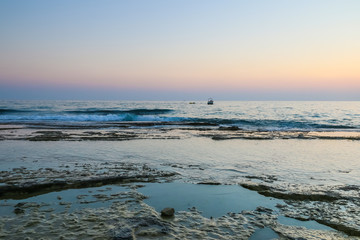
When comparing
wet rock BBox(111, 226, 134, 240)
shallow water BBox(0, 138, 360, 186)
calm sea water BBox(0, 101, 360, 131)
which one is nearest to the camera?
wet rock BBox(111, 226, 134, 240)

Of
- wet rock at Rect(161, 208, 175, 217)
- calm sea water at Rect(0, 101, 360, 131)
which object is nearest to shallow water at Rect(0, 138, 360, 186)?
wet rock at Rect(161, 208, 175, 217)

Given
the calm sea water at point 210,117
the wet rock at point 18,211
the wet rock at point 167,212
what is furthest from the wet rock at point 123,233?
the calm sea water at point 210,117

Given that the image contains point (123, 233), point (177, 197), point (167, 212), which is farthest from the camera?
point (177, 197)

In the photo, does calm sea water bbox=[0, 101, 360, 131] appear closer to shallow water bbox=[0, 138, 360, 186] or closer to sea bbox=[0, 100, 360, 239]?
shallow water bbox=[0, 138, 360, 186]

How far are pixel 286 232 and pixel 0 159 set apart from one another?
28.9 feet

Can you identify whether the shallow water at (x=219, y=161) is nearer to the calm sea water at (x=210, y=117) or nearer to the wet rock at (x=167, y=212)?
the wet rock at (x=167, y=212)

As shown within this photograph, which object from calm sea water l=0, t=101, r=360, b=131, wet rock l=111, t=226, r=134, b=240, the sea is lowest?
calm sea water l=0, t=101, r=360, b=131

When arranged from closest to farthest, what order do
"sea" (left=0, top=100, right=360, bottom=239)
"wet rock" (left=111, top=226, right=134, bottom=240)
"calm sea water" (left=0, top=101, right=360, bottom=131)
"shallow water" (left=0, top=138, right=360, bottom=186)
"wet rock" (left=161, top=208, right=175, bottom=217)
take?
"wet rock" (left=111, top=226, right=134, bottom=240), "sea" (left=0, top=100, right=360, bottom=239), "wet rock" (left=161, top=208, right=175, bottom=217), "shallow water" (left=0, top=138, right=360, bottom=186), "calm sea water" (left=0, top=101, right=360, bottom=131)

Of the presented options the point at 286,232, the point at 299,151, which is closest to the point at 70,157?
the point at 286,232

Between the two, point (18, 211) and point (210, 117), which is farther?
point (210, 117)

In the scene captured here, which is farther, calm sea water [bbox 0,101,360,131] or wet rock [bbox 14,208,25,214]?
calm sea water [bbox 0,101,360,131]

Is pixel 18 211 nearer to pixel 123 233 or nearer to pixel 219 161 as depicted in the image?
pixel 123 233

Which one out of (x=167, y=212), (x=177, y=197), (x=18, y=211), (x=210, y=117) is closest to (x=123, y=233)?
(x=167, y=212)

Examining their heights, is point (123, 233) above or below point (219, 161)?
above
